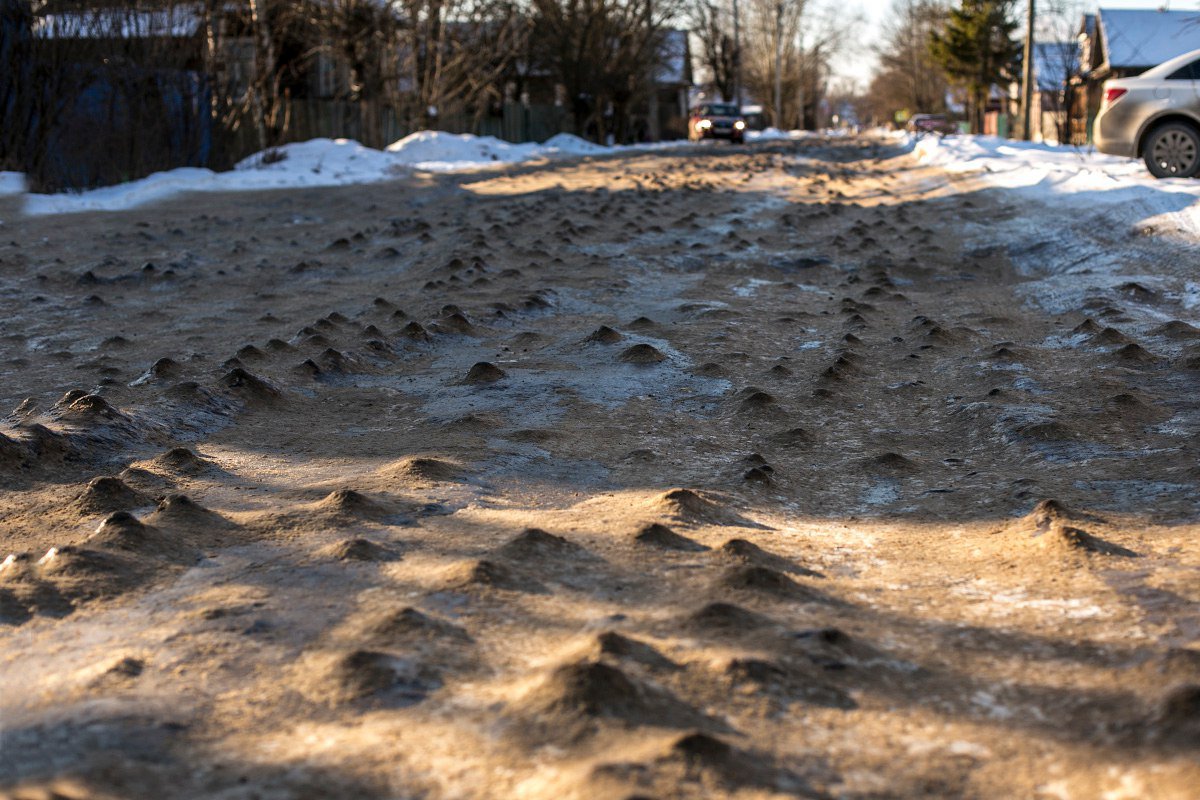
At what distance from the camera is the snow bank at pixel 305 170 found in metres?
13.7

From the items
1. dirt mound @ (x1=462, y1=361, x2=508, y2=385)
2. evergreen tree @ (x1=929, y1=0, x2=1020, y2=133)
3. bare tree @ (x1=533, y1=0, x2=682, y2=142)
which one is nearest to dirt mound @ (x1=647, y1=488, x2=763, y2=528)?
dirt mound @ (x1=462, y1=361, x2=508, y2=385)

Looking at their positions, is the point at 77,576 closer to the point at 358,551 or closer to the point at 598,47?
the point at 358,551

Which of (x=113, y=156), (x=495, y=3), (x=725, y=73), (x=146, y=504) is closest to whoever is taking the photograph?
(x=146, y=504)

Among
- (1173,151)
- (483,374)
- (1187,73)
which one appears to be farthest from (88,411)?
(1187,73)

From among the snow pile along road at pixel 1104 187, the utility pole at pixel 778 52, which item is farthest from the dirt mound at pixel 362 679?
the utility pole at pixel 778 52

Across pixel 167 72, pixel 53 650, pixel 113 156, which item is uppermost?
pixel 167 72

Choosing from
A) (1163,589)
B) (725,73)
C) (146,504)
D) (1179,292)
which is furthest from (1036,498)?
(725,73)

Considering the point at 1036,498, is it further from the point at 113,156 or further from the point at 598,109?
the point at 598,109

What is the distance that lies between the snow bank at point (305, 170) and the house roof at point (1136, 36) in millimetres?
23172

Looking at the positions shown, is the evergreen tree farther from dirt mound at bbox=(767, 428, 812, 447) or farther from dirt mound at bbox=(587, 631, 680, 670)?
dirt mound at bbox=(587, 631, 680, 670)

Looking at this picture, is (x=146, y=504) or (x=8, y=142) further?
(x=8, y=142)

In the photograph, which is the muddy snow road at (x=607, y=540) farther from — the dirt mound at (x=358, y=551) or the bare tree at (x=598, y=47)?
the bare tree at (x=598, y=47)

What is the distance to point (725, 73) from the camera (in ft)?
221

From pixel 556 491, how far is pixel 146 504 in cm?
121
